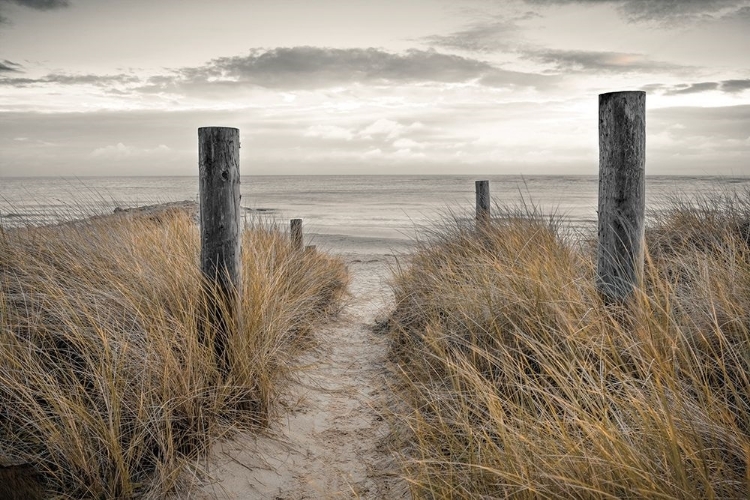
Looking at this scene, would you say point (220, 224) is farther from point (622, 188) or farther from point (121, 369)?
point (622, 188)

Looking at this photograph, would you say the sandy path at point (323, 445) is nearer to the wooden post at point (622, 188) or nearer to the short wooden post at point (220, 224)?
the short wooden post at point (220, 224)

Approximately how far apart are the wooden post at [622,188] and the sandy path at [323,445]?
204 centimetres

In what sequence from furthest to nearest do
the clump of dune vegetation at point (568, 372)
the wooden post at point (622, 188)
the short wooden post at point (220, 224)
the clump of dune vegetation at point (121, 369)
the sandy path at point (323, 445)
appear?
the wooden post at point (622, 188) → the short wooden post at point (220, 224) → the sandy path at point (323, 445) → the clump of dune vegetation at point (121, 369) → the clump of dune vegetation at point (568, 372)

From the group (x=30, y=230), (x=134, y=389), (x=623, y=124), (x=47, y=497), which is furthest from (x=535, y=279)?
(x=30, y=230)

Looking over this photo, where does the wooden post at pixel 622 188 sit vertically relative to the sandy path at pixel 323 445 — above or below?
above

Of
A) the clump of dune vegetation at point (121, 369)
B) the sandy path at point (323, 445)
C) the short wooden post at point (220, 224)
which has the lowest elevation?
the sandy path at point (323, 445)

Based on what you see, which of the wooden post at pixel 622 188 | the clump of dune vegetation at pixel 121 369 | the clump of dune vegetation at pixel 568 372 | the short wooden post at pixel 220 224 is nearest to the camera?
the clump of dune vegetation at pixel 568 372

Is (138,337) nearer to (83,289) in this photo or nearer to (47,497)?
(83,289)

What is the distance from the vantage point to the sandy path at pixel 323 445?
291cm

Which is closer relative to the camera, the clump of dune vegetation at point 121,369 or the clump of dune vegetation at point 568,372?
the clump of dune vegetation at point 568,372

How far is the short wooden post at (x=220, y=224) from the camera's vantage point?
369 centimetres

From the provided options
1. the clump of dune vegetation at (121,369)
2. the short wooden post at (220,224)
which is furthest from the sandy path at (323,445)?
the short wooden post at (220,224)

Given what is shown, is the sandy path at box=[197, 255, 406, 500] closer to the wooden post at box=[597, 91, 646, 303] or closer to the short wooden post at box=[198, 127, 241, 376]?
the short wooden post at box=[198, 127, 241, 376]

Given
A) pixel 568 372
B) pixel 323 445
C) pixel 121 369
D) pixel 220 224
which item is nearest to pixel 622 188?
pixel 568 372
